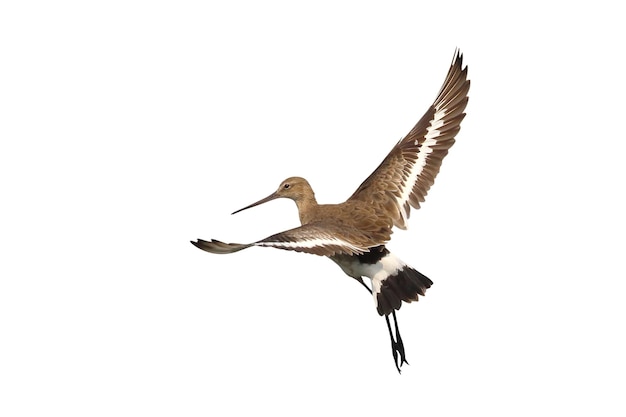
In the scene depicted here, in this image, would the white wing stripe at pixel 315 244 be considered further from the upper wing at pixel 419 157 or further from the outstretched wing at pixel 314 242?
the upper wing at pixel 419 157

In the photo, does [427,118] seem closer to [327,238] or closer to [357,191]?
[357,191]

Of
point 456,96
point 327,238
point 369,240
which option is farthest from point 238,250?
point 456,96

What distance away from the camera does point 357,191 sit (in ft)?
23.2

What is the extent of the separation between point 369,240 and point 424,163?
3.61 ft

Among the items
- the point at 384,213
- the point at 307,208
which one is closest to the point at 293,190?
the point at 307,208

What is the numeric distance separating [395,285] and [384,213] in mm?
731

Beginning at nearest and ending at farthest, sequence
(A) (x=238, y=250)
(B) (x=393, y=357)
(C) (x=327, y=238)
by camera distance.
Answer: (A) (x=238, y=250) < (C) (x=327, y=238) < (B) (x=393, y=357)

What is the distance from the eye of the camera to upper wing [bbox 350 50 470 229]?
6.95 meters

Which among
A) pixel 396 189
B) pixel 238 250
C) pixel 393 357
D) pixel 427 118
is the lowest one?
pixel 393 357

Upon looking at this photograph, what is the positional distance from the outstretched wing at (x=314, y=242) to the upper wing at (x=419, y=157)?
0.63 m

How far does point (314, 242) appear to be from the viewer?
5.94m

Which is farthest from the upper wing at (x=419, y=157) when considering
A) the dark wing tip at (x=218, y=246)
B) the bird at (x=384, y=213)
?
the dark wing tip at (x=218, y=246)

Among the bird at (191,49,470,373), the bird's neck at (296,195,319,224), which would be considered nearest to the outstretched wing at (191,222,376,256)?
the bird at (191,49,470,373)

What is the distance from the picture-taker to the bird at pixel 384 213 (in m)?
6.06
